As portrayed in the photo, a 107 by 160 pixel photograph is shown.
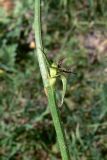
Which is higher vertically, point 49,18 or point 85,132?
point 49,18

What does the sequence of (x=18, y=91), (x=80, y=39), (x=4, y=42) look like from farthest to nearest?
1. (x=80, y=39)
2. (x=4, y=42)
3. (x=18, y=91)

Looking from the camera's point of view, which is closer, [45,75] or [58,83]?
[45,75]

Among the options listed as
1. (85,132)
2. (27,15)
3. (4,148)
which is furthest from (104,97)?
(27,15)

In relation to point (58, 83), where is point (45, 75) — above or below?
below

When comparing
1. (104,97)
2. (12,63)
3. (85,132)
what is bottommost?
(85,132)

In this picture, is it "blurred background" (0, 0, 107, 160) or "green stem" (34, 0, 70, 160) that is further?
"blurred background" (0, 0, 107, 160)

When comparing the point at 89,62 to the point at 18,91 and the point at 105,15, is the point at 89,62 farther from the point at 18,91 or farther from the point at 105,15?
the point at 18,91

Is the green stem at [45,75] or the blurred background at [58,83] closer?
the green stem at [45,75]

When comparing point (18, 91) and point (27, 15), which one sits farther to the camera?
point (27, 15)
